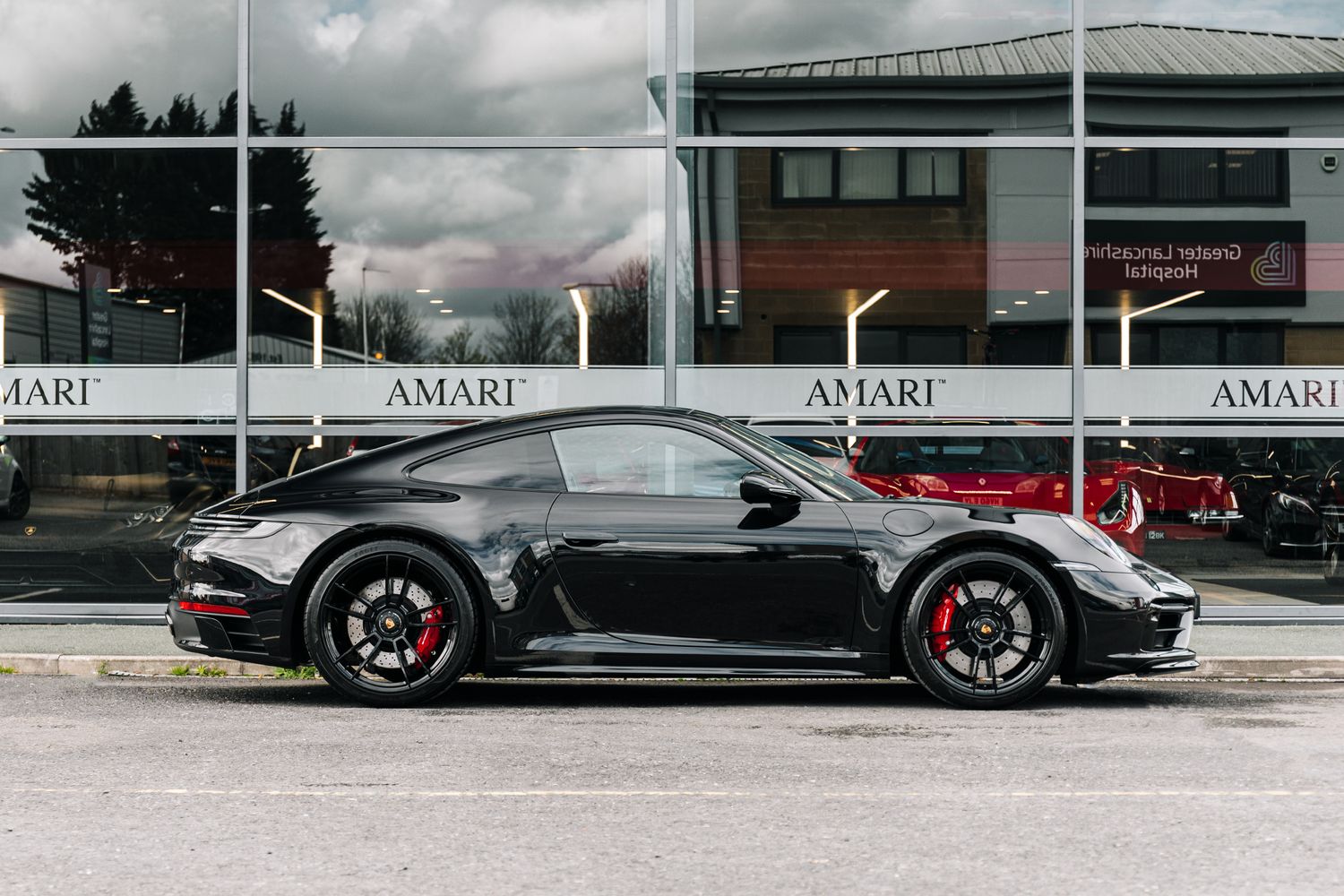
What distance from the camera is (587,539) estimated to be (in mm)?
6605

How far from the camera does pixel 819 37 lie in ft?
34.1

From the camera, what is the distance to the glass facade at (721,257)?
10.1 m

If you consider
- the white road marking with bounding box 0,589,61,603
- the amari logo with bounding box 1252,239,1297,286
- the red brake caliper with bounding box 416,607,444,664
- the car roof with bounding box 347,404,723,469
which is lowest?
the white road marking with bounding box 0,589,61,603

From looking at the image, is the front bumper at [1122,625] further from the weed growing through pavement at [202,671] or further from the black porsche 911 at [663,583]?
the weed growing through pavement at [202,671]

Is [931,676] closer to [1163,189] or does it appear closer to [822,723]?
[822,723]

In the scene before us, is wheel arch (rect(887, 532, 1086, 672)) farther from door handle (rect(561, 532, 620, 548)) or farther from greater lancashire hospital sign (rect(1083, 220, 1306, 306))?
greater lancashire hospital sign (rect(1083, 220, 1306, 306))

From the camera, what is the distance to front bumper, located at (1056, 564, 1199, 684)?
6.58 m

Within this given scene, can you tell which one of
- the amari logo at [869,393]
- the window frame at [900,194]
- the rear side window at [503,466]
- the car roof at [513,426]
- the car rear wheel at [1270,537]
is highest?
the window frame at [900,194]

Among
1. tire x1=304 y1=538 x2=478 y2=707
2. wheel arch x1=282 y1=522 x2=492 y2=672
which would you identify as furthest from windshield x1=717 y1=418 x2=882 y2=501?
tire x1=304 y1=538 x2=478 y2=707

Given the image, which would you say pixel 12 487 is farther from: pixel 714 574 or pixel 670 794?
pixel 670 794

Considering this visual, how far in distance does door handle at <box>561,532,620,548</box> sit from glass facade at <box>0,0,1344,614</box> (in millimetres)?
3710

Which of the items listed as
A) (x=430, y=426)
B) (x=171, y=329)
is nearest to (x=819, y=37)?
(x=430, y=426)

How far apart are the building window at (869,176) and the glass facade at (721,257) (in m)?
Answer: 0.02

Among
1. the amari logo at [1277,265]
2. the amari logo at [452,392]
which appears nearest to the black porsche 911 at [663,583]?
the amari logo at [452,392]
